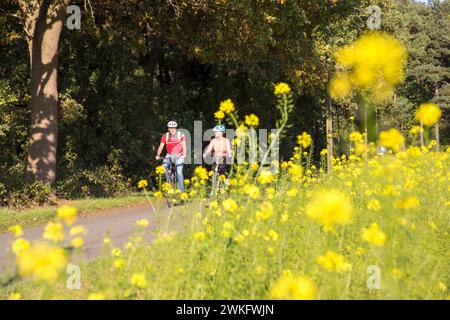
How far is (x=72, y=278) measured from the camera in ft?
18.2

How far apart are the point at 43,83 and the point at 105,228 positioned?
5534mm

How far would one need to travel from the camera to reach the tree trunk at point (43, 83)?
14031 millimetres

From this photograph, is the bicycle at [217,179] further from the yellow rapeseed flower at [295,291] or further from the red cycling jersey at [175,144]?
the yellow rapeseed flower at [295,291]

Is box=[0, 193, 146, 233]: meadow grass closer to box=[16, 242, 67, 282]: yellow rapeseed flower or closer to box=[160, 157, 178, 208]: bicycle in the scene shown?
box=[160, 157, 178, 208]: bicycle

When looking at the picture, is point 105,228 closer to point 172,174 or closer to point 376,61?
point 172,174

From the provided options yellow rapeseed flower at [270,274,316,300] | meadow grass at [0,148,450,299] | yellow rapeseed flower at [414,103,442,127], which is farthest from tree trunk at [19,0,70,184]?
yellow rapeseed flower at [270,274,316,300]

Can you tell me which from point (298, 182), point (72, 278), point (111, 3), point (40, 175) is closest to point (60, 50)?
point (111, 3)

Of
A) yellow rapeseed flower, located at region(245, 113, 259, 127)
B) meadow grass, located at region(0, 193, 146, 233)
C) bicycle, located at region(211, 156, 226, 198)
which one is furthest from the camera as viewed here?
meadow grass, located at region(0, 193, 146, 233)

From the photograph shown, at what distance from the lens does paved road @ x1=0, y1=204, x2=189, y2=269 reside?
7.88m

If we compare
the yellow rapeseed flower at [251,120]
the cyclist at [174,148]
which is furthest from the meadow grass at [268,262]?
the cyclist at [174,148]

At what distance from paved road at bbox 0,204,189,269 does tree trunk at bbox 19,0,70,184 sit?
228 cm

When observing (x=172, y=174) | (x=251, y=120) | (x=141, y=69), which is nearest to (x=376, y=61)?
(x=251, y=120)

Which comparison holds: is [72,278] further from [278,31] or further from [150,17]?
[278,31]
